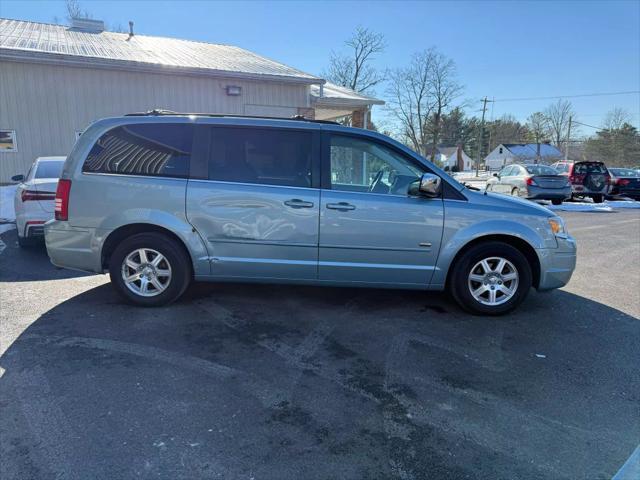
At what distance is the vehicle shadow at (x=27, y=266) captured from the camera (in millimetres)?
5730

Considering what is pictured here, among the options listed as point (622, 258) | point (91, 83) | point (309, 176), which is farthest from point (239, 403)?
point (91, 83)

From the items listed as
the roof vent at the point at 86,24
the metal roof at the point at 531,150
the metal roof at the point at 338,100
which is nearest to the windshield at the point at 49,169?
the metal roof at the point at 338,100

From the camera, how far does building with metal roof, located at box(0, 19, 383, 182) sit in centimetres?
1177

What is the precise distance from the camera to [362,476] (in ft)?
7.45

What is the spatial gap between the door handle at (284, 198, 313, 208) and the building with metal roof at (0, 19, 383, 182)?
10.2 meters

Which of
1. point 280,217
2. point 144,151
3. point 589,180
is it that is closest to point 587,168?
→ point 589,180

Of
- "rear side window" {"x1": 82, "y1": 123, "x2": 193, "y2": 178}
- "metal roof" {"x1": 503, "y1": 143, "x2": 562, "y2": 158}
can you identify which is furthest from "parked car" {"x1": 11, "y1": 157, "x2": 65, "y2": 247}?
"metal roof" {"x1": 503, "y1": 143, "x2": 562, "y2": 158}

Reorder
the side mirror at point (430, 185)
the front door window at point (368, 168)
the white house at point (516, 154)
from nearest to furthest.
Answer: the side mirror at point (430, 185), the front door window at point (368, 168), the white house at point (516, 154)

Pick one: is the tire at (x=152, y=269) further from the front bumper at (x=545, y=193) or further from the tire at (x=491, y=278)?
the front bumper at (x=545, y=193)

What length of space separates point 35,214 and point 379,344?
577cm

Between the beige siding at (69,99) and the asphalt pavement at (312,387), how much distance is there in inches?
350

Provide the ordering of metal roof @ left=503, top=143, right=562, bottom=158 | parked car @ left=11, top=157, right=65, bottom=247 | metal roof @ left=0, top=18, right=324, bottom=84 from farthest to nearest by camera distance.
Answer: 1. metal roof @ left=503, top=143, right=562, bottom=158
2. metal roof @ left=0, top=18, right=324, bottom=84
3. parked car @ left=11, top=157, right=65, bottom=247

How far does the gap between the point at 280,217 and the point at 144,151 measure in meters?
1.53

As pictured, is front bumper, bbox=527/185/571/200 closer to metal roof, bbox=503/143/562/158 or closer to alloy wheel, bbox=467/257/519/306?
alloy wheel, bbox=467/257/519/306
